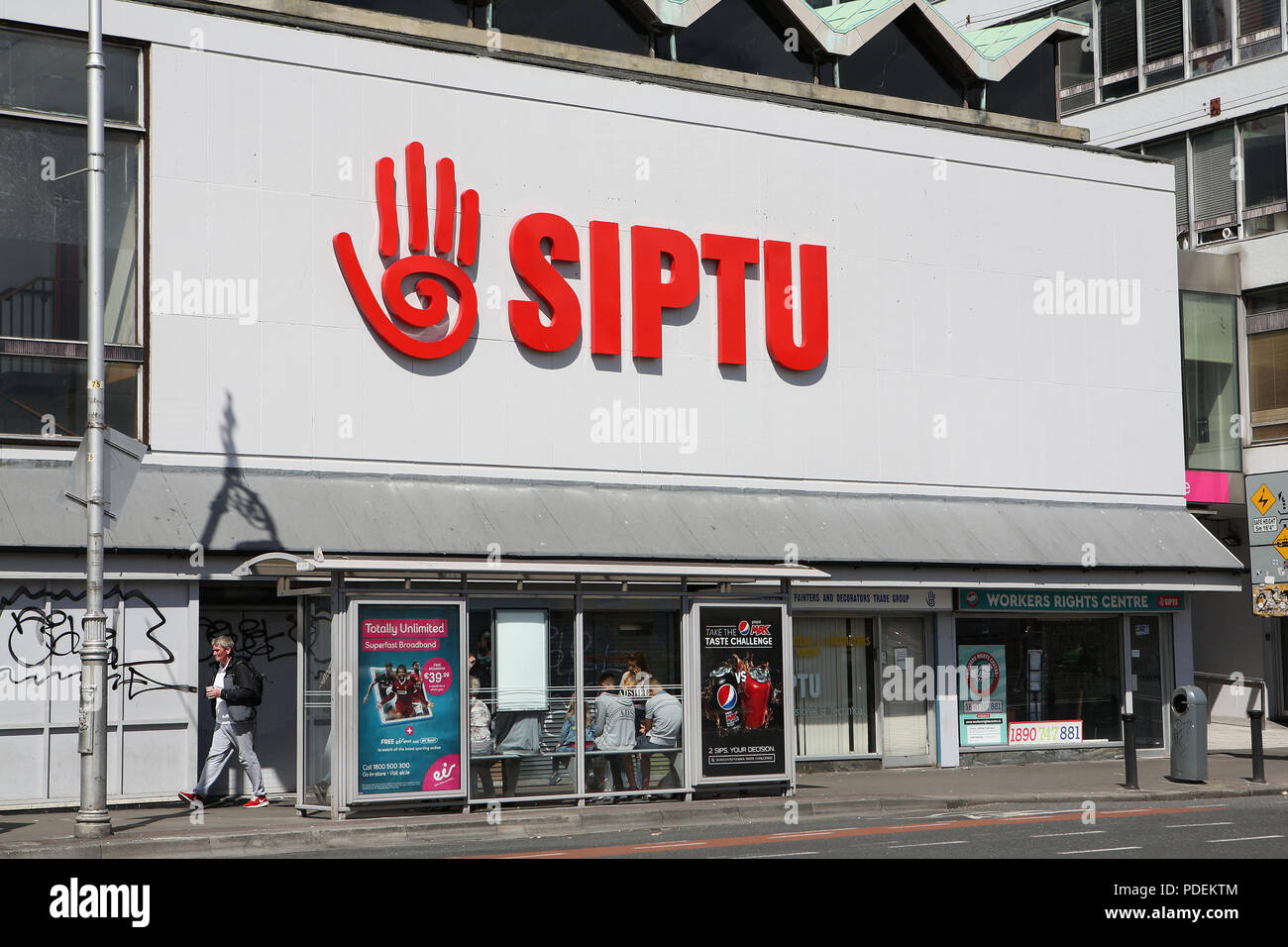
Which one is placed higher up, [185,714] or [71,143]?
[71,143]

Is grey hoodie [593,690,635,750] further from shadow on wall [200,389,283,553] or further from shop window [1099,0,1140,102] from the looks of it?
shop window [1099,0,1140,102]

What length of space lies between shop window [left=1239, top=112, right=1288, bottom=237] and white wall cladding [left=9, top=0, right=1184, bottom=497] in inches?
191

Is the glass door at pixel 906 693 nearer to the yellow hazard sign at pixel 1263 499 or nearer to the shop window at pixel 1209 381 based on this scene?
the yellow hazard sign at pixel 1263 499

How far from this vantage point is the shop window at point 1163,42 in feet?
113

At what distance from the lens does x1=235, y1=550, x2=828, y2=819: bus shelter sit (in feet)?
55.2

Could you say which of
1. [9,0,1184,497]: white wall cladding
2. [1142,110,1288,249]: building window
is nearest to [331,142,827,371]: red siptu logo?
[9,0,1184,497]: white wall cladding

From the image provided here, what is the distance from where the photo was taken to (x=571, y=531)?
21.4 meters

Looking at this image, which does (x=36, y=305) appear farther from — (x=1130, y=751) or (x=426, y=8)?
(x=1130, y=751)

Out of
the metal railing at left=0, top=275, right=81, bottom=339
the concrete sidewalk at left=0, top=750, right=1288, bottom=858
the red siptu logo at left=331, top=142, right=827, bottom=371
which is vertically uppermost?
the red siptu logo at left=331, top=142, right=827, bottom=371

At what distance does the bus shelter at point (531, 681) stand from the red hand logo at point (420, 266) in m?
4.39

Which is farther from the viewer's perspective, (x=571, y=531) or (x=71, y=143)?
(x=571, y=531)
